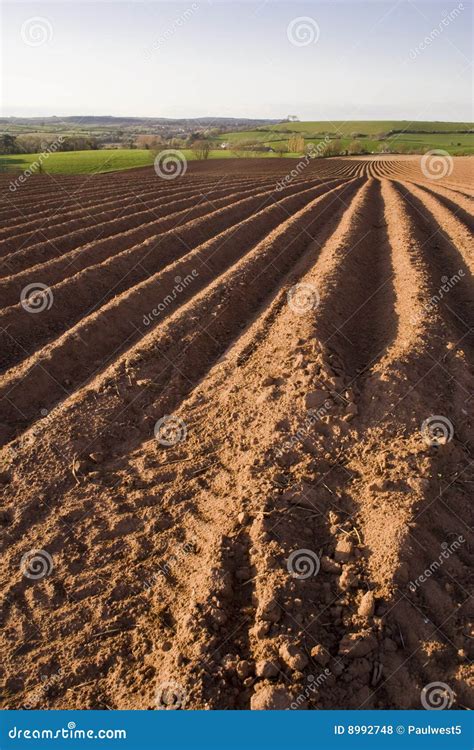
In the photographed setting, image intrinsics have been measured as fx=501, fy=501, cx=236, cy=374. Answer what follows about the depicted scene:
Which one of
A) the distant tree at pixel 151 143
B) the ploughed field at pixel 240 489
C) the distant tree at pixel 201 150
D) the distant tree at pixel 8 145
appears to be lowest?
the ploughed field at pixel 240 489

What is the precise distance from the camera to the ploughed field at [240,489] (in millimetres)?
3596

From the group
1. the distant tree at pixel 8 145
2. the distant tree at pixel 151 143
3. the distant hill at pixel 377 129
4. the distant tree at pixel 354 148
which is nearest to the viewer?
the distant tree at pixel 8 145

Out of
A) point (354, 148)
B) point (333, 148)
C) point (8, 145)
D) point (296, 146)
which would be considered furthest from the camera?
point (296, 146)

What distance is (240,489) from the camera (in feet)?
16.2

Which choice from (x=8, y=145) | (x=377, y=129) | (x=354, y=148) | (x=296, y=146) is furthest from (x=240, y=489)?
(x=377, y=129)

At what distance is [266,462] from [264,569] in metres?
1.29

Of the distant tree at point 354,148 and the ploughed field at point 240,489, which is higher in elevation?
the distant tree at point 354,148

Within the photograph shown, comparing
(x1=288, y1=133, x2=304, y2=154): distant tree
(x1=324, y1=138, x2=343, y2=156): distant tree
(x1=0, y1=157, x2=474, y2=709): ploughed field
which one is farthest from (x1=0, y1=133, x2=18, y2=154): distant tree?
(x1=0, y1=157, x2=474, y2=709): ploughed field

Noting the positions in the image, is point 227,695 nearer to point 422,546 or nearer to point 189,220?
point 422,546

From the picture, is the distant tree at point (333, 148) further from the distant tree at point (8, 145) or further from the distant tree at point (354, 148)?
the distant tree at point (8, 145)

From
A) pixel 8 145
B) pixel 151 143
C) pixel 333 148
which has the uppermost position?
pixel 333 148

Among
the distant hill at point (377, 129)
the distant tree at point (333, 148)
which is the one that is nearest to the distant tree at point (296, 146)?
the distant tree at point (333, 148)

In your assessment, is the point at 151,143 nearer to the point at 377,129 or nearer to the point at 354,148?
the point at 354,148

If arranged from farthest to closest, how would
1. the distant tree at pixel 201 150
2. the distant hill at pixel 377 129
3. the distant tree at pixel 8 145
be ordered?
the distant hill at pixel 377 129 → the distant tree at pixel 8 145 → the distant tree at pixel 201 150
